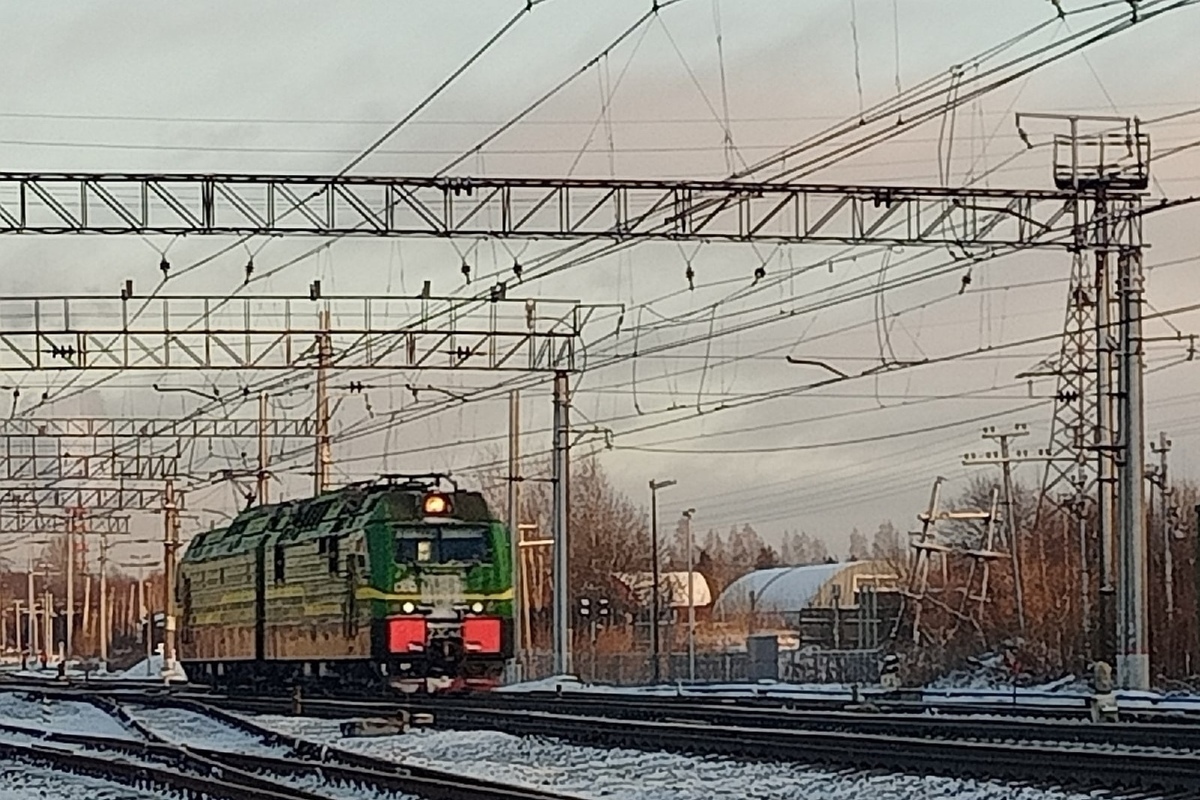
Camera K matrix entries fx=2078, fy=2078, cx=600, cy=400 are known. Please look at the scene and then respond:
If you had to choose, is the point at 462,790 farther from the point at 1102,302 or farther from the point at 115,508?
the point at 115,508

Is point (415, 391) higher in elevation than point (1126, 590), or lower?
higher

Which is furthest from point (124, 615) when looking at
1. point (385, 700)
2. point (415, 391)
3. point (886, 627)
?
point (385, 700)

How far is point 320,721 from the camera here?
2908 centimetres

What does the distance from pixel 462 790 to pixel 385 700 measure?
17.2 meters

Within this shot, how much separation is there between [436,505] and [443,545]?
672mm

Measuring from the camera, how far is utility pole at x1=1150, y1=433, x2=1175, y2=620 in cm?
4756

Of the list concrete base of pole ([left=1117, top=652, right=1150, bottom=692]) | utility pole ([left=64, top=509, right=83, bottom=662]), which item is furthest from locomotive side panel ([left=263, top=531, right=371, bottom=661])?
utility pole ([left=64, top=509, right=83, bottom=662])

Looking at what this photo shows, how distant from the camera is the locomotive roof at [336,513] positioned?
3388cm

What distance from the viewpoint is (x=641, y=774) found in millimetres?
19859

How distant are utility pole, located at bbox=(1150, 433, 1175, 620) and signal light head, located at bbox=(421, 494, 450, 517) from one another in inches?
752

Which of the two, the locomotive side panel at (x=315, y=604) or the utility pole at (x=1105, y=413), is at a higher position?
the utility pole at (x=1105, y=413)

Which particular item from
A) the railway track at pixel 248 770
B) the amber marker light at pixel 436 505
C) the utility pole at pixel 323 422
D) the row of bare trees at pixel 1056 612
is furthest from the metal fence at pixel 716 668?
the railway track at pixel 248 770

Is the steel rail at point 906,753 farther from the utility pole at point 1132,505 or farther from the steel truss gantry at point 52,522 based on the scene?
the steel truss gantry at point 52,522

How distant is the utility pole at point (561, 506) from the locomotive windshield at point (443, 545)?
9663 millimetres
